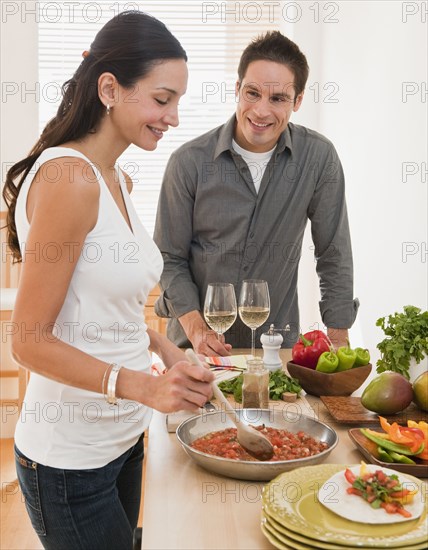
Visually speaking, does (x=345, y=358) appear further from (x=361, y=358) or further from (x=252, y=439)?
(x=252, y=439)

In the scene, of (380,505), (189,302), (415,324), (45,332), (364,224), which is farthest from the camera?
(364,224)

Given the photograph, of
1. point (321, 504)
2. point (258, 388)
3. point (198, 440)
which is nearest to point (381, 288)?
point (258, 388)

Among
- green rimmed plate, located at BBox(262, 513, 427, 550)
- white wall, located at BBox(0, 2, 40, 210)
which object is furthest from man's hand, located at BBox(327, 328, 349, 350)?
white wall, located at BBox(0, 2, 40, 210)

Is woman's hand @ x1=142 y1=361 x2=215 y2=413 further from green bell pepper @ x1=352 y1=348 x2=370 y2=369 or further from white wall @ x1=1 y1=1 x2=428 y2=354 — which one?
white wall @ x1=1 y1=1 x2=428 y2=354

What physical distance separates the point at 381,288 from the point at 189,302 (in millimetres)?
1197

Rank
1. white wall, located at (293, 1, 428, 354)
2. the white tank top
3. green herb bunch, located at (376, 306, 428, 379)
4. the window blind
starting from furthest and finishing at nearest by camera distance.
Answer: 1. the window blind
2. white wall, located at (293, 1, 428, 354)
3. green herb bunch, located at (376, 306, 428, 379)
4. the white tank top

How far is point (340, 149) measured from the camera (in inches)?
149

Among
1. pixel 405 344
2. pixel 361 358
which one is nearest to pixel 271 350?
pixel 361 358

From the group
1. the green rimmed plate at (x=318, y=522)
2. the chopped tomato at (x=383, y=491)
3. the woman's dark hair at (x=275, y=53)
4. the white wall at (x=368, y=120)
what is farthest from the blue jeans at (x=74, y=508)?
the white wall at (x=368, y=120)

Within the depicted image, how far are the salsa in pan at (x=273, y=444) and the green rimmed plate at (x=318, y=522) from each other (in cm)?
13

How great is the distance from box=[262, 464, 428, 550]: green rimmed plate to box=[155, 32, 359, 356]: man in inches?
43.9

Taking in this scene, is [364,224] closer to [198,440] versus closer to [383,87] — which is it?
[383,87]

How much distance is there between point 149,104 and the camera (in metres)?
1.34

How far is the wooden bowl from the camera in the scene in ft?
5.56
